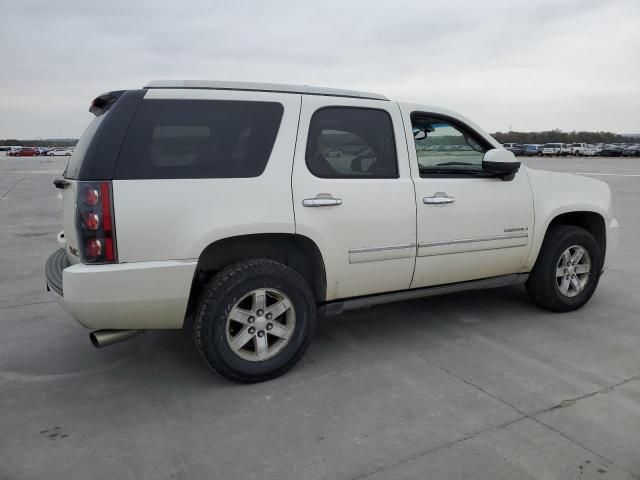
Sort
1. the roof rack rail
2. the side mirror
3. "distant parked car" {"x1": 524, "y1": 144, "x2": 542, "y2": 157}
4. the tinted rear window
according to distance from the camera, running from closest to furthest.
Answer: the tinted rear window → the roof rack rail → the side mirror → "distant parked car" {"x1": 524, "y1": 144, "x2": 542, "y2": 157}

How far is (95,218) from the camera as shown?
302 cm

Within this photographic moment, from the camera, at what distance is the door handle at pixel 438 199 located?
12.9 ft

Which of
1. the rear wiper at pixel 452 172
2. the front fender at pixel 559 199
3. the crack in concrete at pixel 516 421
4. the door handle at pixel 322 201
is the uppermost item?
the rear wiper at pixel 452 172

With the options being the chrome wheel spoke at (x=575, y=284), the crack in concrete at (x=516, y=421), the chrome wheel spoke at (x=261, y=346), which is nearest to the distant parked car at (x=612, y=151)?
the chrome wheel spoke at (x=575, y=284)

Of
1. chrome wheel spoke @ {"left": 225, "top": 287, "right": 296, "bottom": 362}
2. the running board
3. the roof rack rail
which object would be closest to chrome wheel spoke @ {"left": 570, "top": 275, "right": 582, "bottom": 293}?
the running board

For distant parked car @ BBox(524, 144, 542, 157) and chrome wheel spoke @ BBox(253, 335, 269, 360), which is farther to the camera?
distant parked car @ BBox(524, 144, 542, 157)

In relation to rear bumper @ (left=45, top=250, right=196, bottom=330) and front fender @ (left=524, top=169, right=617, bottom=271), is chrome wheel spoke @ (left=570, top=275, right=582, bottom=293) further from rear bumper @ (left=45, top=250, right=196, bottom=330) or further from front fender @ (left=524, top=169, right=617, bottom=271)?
rear bumper @ (left=45, top=250, right=196, bottom=330)

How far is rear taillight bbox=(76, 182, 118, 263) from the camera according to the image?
9.91ft

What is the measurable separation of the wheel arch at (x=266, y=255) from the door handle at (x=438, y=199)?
2.98 ft

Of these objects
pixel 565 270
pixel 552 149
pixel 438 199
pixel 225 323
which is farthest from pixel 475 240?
pixel 552 149

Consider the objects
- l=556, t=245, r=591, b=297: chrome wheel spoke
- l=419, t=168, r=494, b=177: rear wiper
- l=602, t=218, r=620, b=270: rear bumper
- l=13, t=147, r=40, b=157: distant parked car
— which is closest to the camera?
l=419, t=168, r=494, b=177: rear wiper

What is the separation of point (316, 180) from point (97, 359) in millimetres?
2004

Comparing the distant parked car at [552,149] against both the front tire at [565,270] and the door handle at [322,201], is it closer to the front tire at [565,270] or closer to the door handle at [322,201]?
the front tire at [565,270]

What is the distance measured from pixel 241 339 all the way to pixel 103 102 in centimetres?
168
